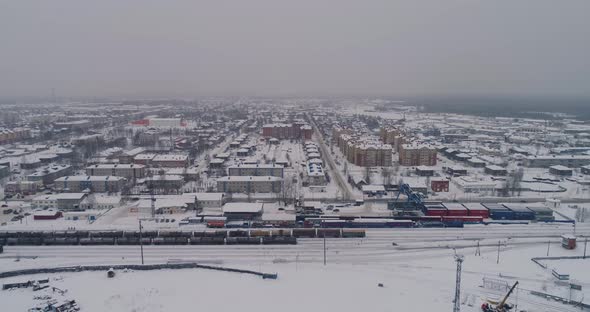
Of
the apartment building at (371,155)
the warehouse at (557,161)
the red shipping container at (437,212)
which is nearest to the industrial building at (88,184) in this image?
the apartment building at (371,155)

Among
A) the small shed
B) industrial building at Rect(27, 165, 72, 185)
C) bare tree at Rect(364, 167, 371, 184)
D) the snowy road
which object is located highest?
industrial building at Rect(27, 165, 72, 185)

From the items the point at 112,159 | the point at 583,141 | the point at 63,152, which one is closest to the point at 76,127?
the point at 63,152

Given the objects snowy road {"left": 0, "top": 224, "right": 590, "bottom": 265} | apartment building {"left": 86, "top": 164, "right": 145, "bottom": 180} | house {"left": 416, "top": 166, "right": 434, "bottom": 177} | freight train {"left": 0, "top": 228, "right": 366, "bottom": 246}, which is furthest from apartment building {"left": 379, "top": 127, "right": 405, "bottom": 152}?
apartment building {"left": 86, "top": 164, "right": 145, "bottom": 180}

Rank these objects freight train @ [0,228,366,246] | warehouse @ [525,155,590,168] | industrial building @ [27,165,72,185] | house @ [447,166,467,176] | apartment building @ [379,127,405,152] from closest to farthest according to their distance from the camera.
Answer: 1. freight train @ [0,228,366,246]
2. industrial building @ [27,165,72,185]
3. house @ [447,166,467,176]
4. warehouse @ [525,155,590,168]
5. apartment building @ [379,127,405,152]

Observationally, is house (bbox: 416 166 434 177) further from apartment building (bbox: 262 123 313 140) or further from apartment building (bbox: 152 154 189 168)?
apartment building (bbox: 262 123 313 140)

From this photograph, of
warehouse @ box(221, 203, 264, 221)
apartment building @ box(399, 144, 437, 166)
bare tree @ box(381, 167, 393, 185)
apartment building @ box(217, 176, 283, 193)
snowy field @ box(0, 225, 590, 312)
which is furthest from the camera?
apartment building @ box(399, 144, 437, 166)
